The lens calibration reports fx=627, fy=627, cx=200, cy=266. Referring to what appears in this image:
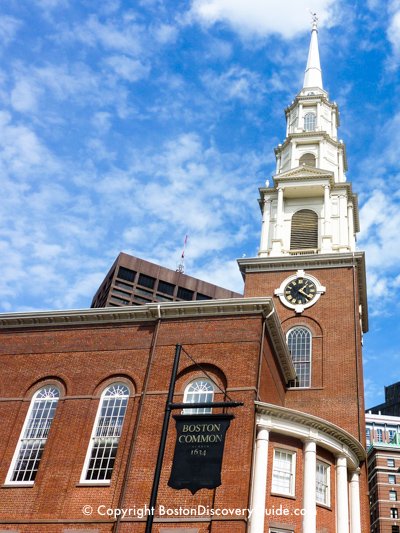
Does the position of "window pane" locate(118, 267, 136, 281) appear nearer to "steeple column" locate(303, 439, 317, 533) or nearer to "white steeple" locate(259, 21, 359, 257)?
"white steeple" locate(259, 21, 359, 257)

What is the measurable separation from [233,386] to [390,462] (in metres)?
74.3

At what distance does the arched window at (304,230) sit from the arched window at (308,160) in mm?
4322

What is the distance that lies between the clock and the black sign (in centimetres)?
1819

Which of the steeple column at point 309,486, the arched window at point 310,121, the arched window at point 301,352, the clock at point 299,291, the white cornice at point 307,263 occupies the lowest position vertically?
the steeple column at point 309,486

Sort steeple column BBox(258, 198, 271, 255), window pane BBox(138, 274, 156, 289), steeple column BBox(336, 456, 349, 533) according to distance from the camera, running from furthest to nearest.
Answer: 1. window pane BBox(138, 274, 156, 289)
2. steeple column BBox(258, 198, 271, 255)
3. steeple column BBox(336, 456, 349, 533)

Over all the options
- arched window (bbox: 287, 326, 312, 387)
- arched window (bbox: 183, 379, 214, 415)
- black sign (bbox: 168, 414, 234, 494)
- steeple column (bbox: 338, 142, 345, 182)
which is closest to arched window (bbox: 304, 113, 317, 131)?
steeple column (bbox: 338, 142, 345, 182)

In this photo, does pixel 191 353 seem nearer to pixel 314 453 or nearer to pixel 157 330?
pixel 157 330

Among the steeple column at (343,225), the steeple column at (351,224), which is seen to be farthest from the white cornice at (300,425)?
the steeple column at (351,224)

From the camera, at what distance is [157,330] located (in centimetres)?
2672

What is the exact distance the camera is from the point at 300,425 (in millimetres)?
23562

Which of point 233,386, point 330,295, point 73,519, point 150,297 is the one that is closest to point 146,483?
point 73,519

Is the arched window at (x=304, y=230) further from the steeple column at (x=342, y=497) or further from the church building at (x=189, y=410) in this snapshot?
the steeple column at (x=342, y=497)

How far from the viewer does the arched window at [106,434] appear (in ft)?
78.4

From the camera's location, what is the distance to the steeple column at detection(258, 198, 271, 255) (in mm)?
38062
